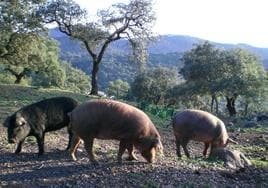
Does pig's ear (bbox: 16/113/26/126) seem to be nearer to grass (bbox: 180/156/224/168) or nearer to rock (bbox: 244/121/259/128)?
grass (bbox: 180/156/224/168)

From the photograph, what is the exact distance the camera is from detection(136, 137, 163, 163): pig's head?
31.5 feet

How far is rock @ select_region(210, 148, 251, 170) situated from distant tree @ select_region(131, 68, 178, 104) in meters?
49.1

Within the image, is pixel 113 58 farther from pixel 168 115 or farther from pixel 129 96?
pixel 168 115

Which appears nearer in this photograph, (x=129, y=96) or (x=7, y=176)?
(x=7, y=176)

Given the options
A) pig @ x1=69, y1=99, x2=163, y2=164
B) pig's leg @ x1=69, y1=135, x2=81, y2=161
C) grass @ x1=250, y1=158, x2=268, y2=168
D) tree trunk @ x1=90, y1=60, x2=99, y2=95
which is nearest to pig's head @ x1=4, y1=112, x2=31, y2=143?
pig's leg @ x1=69, y1=135, x2=81, y2=161

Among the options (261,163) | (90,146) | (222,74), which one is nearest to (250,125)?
(261,163)

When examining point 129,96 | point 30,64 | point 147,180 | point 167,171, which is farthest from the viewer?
point 129,96

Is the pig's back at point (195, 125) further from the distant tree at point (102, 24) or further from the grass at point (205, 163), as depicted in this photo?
the distant tree at point (102, 24)

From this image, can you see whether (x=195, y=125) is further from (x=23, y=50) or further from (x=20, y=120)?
(x=23, y=50)

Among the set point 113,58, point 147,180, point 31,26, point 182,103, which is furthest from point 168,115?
point 113,58

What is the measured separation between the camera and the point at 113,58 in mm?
155750

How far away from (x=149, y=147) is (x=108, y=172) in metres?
1.15

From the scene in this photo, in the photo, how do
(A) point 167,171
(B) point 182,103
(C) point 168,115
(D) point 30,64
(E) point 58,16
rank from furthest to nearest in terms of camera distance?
1. (B) point 182,103
2. (E) point 58,16
3. (D) point 30,64
4. (C) point 168,115
5. (A) point 167,171

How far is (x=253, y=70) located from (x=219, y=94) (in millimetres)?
3877
